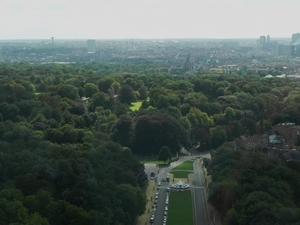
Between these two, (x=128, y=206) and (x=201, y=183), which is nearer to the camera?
(x=128, y=206)

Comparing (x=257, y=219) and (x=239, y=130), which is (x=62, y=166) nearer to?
(x=257, y=219)

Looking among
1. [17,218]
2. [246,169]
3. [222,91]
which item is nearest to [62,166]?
[17,218]

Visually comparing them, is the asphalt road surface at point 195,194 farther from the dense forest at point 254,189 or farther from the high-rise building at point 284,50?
the high-rise building at point 284,50

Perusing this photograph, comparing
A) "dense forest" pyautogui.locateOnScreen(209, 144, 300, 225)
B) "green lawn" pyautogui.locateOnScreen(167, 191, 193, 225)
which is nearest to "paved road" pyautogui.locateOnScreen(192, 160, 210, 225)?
"green lawn" pyautogui.locateOnScreen(167, 191, 193, 225)

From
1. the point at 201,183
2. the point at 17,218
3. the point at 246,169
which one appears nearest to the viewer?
the point at 17,218

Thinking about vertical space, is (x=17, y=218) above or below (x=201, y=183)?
above

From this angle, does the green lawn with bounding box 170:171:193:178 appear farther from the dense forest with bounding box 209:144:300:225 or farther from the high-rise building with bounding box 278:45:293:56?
the high-rise building with bounding box 278:45:293:56
